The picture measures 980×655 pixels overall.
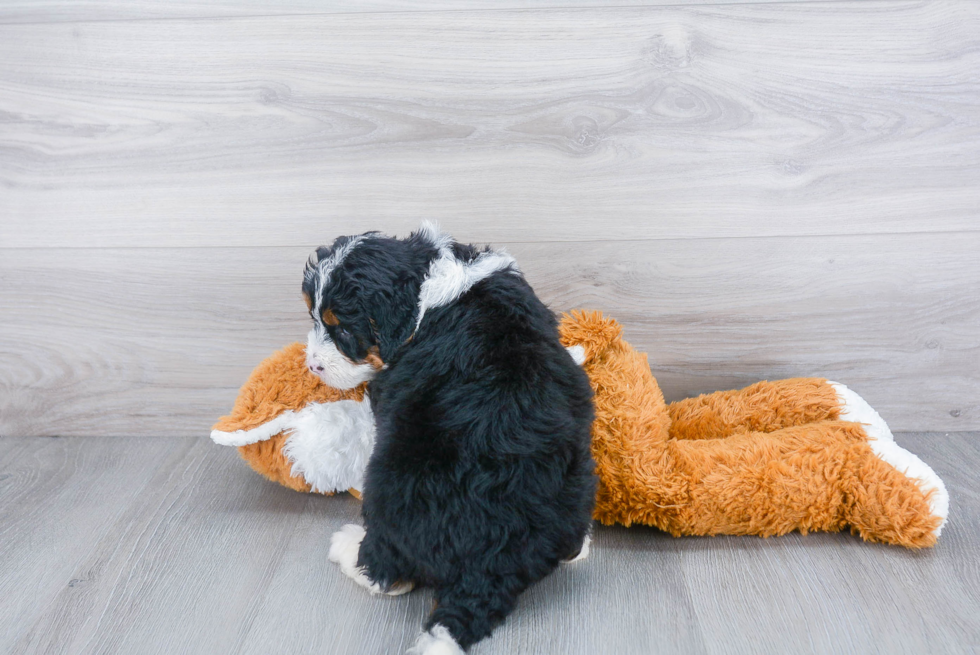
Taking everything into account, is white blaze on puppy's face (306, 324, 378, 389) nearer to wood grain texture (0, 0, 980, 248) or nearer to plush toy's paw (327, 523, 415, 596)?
plush toy's paw (327, 523, 415, 596)

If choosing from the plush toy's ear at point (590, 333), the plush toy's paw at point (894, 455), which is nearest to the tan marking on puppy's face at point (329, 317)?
the plush toy's ear at point (590, 333)

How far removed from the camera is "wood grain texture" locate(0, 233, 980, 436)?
4.38 feet

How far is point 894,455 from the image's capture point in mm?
1109

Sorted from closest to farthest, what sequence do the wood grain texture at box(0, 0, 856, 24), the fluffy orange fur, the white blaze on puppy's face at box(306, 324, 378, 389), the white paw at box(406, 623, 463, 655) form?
the white paw at box(406, 623, 463, 655) → the white blaze on puppy's face at box(306, 324, 378, 389) → the fluffy orange fur → the wood grain texture at box(0, 0, 856, 24)

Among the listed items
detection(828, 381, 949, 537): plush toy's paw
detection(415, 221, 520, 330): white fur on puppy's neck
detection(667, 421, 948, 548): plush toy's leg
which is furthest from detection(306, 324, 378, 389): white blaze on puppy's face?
detection(828, 381, 949, 537): plush toy's paw

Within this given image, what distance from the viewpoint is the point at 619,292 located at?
4.46 feet

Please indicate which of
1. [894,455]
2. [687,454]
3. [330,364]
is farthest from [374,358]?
[894,455]

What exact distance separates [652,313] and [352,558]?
27.4 inches

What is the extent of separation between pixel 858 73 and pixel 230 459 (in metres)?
1.34

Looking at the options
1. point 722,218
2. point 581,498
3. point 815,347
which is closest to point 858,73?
point 722,218

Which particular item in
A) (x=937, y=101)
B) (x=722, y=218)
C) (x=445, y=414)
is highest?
(x=937, y=101)

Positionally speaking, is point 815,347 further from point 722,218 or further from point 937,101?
point 937,101

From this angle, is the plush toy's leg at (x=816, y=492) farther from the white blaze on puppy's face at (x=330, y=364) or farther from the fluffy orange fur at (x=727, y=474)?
the white blaze on puppy's face at (x=330, y=364)

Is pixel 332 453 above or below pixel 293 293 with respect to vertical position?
below
